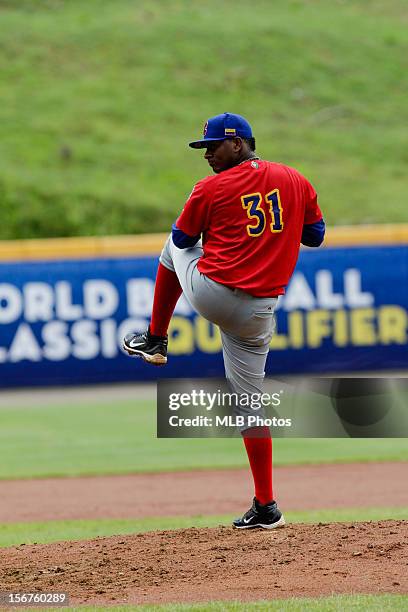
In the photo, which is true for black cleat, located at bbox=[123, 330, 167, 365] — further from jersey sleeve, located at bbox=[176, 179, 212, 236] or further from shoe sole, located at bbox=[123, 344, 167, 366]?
jersey sleeve, located at bbox=[176, 179, 212, 236]

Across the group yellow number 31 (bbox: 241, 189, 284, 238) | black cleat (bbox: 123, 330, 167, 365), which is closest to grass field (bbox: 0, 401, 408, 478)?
black cleat (bbox: 123, 330, 167, 365)

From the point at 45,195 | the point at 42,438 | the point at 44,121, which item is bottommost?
the point at 42,438

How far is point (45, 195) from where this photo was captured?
25.9 metres

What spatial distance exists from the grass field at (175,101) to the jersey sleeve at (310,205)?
19649 millimetres

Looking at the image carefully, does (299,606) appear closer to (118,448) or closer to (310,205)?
(310,205)

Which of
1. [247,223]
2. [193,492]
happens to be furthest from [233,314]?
[193,492]

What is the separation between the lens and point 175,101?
31.0 metres

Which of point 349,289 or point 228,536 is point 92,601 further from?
point 349,289

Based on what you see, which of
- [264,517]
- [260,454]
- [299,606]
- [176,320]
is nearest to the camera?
[299,606]

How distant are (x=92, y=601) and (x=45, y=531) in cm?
267

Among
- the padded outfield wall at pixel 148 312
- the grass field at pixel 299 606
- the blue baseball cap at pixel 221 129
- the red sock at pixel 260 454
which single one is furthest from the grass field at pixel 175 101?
the grass field at pixel 299 606

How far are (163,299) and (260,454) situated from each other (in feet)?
2.98

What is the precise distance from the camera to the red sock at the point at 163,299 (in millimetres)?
5484

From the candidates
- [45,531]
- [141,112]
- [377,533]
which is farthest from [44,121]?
[377,533]
